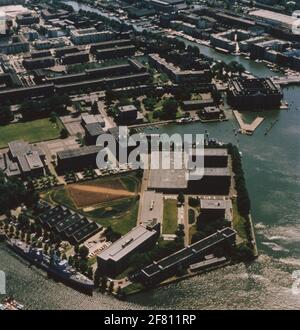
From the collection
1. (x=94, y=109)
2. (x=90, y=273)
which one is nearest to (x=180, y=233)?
(x=90, y=273)

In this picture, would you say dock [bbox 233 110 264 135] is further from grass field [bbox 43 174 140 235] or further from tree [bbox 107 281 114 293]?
tree [bbox 107 281 114 293]

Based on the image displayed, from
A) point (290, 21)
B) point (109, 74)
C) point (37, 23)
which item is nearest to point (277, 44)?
point (290, 21)

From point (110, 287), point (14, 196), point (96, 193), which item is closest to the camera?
point (110, 287)

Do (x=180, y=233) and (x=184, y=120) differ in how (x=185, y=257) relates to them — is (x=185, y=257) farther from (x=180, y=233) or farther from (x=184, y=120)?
(x=184, y=120)

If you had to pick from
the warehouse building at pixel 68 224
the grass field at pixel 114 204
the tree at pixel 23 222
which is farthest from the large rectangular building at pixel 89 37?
the tree at pixel 23 222

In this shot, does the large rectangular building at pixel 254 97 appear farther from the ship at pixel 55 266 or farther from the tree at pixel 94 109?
the ship at pixel 55 266

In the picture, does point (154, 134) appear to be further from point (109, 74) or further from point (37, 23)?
point (37, 23)
